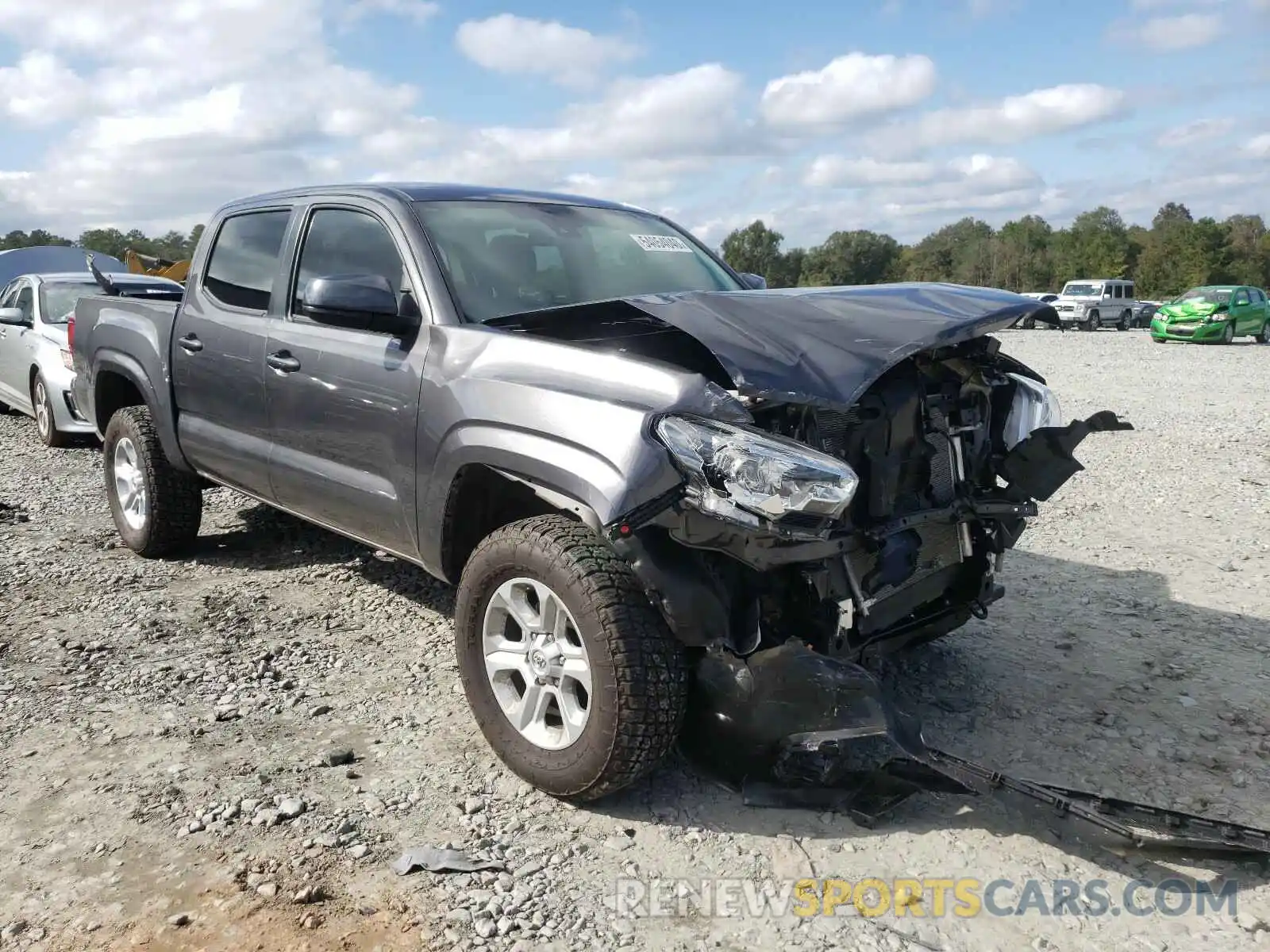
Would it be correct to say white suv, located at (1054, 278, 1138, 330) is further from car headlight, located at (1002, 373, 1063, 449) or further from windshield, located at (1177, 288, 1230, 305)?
car headlight, located at (1002, 373, 1063, 449)

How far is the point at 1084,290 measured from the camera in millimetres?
34219

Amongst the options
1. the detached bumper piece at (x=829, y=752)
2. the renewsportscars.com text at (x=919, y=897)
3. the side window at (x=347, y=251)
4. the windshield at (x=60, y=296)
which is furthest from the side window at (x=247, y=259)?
the windshield at (x=60, y=296)

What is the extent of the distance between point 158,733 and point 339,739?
64 centimetres

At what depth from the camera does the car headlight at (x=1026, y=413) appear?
357 cm

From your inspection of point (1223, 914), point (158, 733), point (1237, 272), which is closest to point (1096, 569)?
point (1223, 914)

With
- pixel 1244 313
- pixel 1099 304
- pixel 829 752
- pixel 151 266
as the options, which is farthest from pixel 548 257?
pixel 1099 304

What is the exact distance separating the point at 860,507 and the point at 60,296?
9396 millimetres

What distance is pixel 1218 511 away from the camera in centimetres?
661

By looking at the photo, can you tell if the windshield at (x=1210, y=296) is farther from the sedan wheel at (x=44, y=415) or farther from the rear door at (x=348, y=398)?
the rear door at (x=348, y=398)

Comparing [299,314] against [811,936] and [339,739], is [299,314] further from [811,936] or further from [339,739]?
[811,936]

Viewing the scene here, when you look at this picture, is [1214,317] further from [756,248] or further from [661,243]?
[756,248]

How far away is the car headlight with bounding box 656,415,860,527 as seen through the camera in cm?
255

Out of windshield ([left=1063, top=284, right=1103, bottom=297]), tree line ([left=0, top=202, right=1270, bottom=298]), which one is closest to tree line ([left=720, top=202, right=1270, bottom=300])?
tree line ([left=0, top=202, right=1270, bottom=298])

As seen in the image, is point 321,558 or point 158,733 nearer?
point 158,733
